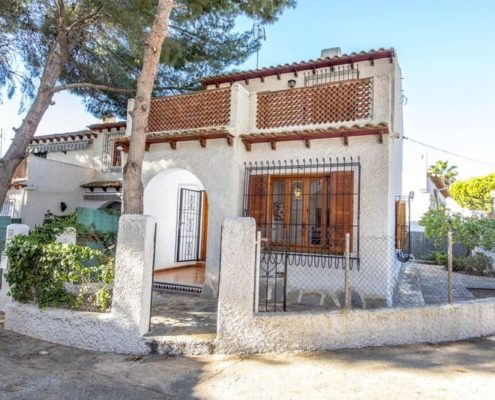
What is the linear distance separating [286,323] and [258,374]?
108 cm

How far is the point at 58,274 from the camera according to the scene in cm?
673

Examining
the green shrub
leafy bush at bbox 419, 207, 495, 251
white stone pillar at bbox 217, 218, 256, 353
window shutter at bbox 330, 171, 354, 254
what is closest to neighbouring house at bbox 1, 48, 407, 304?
window shutter at bbox 330, 171, 354, 254

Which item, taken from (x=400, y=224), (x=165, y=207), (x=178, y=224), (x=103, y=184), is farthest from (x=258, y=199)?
(x=103, y=184)

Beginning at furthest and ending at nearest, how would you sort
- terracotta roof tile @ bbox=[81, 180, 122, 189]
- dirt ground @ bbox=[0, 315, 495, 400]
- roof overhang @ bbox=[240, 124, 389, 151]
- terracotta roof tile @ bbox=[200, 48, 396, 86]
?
1. terracotta roof tile @ bbox=[81, 180, 122, 189]
2. terracotta roof tile @ bbox=[200, 48, 396, 86]
3. roof overhang @ bbox=[240, 124, 389, 151]
4. dirt ground @ bbox=[0, 315, 495, 400]

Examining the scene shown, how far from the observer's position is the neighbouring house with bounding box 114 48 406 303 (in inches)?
344

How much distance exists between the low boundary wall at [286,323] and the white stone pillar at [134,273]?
52.0 inches

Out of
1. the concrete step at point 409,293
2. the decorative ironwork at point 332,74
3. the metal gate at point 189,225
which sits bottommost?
the concrete step at point 409,293

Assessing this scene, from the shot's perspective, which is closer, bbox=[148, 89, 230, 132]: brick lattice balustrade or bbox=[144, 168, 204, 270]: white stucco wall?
bbox=[148, 89, 230, 132]: brick lattice balustrade

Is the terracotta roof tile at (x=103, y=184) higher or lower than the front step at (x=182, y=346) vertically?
higher

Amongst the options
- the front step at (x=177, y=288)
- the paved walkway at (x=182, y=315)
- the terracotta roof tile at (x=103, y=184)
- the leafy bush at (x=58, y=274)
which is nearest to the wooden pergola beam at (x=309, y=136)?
the front step at (x=177, y=288)

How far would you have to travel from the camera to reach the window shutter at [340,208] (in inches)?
354

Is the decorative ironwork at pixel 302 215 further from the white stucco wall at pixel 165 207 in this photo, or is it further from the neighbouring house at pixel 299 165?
the white stucco wall at pixel 165 207

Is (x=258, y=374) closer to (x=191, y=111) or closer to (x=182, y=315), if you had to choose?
(x=182, y=315)

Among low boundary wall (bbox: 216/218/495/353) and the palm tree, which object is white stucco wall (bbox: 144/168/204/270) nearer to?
low boundary wall (bbox: 216/218/495/353)
